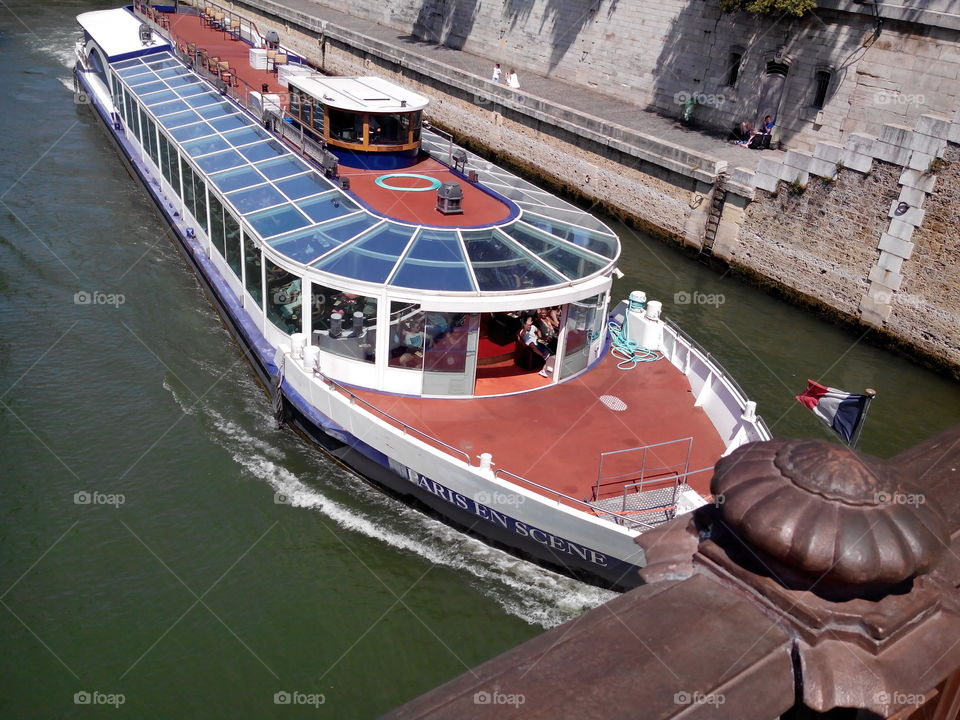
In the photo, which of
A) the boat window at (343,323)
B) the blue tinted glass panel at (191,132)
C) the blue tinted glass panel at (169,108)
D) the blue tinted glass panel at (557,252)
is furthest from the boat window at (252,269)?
the blue tinted glass panel at (169,108)

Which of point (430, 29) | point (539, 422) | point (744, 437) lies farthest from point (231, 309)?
point (430, 29)

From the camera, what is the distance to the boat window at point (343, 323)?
13844 millimetres

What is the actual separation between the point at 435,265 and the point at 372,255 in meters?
1.07

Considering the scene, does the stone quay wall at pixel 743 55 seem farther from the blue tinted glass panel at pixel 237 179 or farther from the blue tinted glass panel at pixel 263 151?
the blue tinted glass panel at pixel 237 179

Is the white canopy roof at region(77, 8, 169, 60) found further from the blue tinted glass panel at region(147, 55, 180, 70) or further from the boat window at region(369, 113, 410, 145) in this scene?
the boat window at region(369, 113, 410, 145)

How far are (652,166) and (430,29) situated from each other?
842 inches

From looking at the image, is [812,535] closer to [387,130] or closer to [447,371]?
[447,371]

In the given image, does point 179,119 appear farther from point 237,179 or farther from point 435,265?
point 435,265

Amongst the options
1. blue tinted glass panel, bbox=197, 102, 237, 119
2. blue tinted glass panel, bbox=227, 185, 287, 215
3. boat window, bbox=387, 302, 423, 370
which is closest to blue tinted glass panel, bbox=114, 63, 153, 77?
A: blue tinted glass panel, bbox=197, 102, 237, 119

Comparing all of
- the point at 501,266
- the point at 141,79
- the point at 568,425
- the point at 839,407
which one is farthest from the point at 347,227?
the point at 141,79

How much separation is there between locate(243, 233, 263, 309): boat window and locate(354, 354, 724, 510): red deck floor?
10.7 feet

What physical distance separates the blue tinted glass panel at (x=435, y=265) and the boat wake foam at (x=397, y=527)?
3.47 meters

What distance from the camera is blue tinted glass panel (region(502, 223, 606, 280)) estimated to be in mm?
Result: 14469

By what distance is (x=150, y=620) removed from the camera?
1159 centimetres
